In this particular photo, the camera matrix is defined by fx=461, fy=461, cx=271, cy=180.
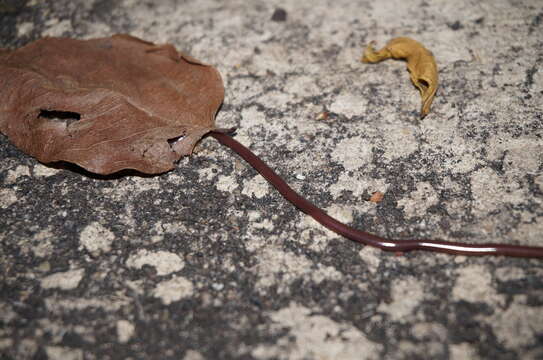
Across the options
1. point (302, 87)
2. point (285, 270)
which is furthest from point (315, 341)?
point (302, 87)

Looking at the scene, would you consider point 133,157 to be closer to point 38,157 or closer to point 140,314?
point 38,157

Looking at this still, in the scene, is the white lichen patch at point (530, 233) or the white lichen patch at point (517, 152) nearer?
the white lichen patch at point (530, 233)

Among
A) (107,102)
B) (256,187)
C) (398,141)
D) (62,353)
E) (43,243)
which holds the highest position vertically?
(107,102)

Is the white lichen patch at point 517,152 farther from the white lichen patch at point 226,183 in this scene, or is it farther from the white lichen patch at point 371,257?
the white lichen patch at point 226,183

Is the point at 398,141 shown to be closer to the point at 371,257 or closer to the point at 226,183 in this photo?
the point at 371,257

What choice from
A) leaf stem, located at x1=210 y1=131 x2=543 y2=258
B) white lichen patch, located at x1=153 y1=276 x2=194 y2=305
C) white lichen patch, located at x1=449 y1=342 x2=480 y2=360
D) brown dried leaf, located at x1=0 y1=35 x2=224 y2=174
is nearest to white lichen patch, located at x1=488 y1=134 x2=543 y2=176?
leaf stem, located at x1=210 y1=131 x2=543 y2=258

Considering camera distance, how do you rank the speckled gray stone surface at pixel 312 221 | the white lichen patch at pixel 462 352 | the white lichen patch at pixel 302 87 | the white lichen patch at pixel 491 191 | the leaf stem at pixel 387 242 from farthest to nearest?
the white lichen patch at pixel 302 87
the white lichen patch at pixel 491 191
the leaf stem at pixel 387 242
the speckled gray stone surface at pixel 312 221
the white lichen patch at pixel 462 352

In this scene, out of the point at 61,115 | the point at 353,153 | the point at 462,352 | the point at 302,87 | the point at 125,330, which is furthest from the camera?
the point at 302,87

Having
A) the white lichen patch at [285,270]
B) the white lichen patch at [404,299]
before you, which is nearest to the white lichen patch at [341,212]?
the white lichen patch at [285,270]
